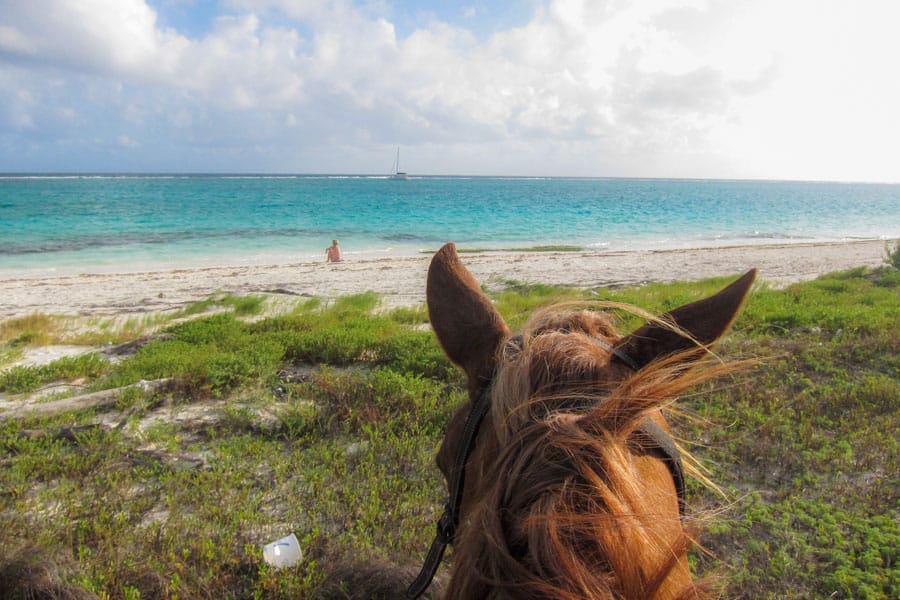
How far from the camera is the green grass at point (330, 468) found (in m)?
2.48

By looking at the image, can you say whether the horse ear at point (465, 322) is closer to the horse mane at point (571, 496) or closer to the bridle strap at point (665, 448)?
the horse mane at point (571, 496)

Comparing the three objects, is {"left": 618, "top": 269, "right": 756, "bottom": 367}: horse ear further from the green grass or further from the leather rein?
the green grass

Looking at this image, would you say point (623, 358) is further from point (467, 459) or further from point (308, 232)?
point (308, 232)

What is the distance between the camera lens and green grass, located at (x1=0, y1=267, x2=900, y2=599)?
8.14 ft

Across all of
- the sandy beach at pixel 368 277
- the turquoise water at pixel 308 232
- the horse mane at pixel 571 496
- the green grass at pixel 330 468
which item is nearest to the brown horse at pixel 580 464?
the horse mane at pixel 571 496

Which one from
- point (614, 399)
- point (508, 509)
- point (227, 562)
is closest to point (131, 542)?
point (227, 562)

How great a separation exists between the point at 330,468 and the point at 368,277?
1108 centimetres

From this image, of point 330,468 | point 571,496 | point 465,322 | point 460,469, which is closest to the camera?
point 571,496

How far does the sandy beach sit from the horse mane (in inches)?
363

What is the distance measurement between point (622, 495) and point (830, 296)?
366 inches

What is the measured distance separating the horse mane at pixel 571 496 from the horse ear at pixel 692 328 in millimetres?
56

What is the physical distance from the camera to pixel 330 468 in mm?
3432

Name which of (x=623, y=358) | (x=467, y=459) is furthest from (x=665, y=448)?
(x=467, y=459)

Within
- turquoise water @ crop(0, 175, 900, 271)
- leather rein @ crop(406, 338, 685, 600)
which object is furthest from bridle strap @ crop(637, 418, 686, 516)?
turquoise water @ crop(0, 175, 900, 271)
